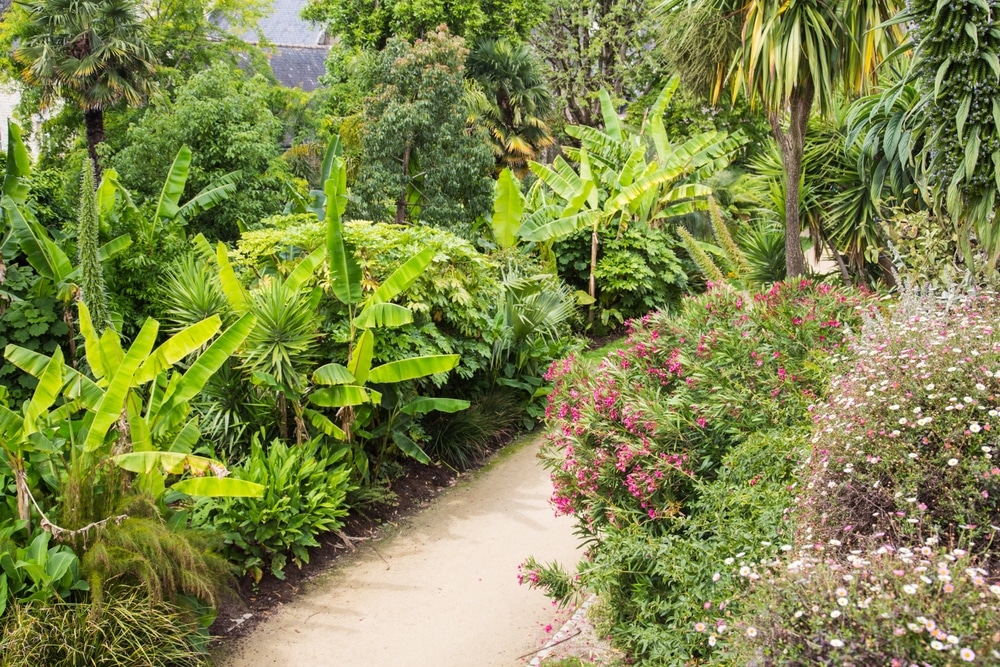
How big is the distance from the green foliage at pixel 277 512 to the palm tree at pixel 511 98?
14.5 meters

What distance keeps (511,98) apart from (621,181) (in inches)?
322

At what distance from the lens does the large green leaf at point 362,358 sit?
8078 millimetres

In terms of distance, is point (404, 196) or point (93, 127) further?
point (93, 127)

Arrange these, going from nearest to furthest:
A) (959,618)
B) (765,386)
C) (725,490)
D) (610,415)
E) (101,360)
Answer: (959,618) → (725,490) → (765,386) → (610,415) → (101,360)

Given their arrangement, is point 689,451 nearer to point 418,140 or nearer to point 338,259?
point 338,259

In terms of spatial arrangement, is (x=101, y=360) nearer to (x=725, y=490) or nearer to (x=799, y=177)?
(x=725, y=490)

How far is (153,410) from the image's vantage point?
6898 millimetres

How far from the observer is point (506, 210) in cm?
1309

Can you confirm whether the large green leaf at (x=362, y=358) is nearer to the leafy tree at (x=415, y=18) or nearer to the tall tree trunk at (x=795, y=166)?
the tall tree trunk at (x=795, y=166)

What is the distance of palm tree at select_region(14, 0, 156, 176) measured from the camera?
66.2 feet

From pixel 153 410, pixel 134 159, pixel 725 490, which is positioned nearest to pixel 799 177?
pixel 725 490

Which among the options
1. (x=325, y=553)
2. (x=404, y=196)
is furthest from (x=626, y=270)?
(x=325, y=553)

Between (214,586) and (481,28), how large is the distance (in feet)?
65.9

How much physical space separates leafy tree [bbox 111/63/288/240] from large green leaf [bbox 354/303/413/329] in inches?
208
